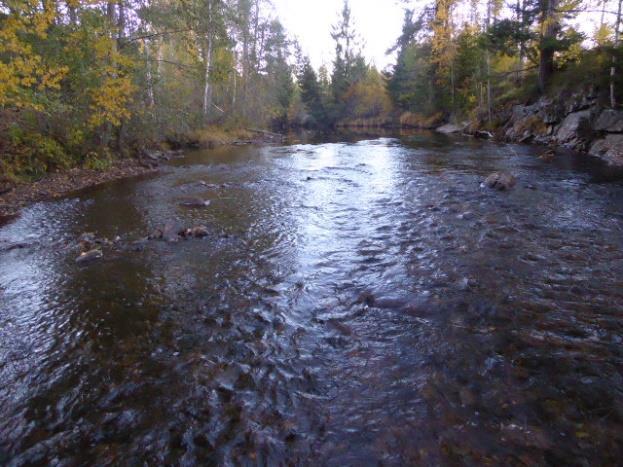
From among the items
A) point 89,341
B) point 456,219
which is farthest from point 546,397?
point 456,219

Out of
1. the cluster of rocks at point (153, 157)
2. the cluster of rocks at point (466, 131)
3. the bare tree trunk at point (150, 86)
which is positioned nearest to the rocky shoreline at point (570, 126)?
the cluster of rocks at point (466, 131)

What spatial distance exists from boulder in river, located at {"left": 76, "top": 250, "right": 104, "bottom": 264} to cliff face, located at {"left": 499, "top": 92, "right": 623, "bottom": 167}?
42.6ft

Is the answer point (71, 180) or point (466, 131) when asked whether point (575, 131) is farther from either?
point (71, 180)

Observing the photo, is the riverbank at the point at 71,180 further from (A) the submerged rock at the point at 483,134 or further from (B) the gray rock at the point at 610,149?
(A) the submerged rock at the point at 483,134

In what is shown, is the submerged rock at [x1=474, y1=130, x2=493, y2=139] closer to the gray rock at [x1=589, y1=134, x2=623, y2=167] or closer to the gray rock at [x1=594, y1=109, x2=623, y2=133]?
the gray rock at [x1=594, y1=109, x2=623, y2=133]

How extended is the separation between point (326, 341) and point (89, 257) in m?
3.95

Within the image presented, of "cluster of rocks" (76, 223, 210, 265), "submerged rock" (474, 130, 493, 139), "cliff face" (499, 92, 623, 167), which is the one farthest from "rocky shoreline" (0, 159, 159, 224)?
"submerged rock" (474, 130, 493, 139)

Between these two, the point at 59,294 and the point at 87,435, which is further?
the point at 59,294

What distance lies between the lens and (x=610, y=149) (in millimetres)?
12547

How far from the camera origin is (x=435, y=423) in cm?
261

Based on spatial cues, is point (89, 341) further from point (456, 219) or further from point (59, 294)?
point (456, 219)

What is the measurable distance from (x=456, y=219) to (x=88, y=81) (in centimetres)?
1148

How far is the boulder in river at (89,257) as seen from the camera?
5648 mm

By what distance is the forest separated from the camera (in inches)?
420
